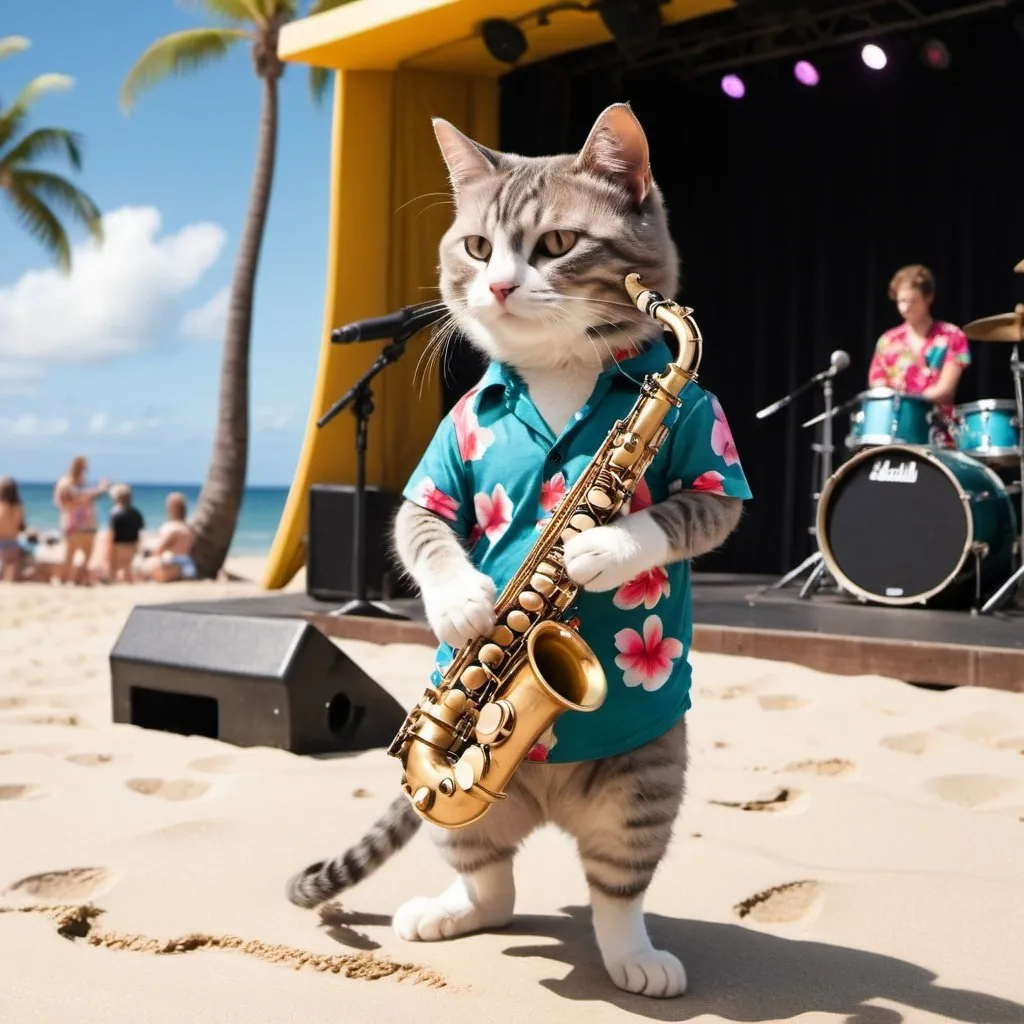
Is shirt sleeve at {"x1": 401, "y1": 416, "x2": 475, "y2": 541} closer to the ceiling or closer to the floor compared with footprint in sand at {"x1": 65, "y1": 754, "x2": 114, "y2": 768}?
closer to the ceiling

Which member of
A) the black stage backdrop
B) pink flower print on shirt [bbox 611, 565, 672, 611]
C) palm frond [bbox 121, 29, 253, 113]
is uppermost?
palm frond [bbox 121, 29, 253, 113]

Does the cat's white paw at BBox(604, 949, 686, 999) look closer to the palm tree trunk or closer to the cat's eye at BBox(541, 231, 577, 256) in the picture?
the cat's eye at BBox(541, 231, 577, 256)

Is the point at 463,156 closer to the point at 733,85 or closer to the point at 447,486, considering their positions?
the point at 447,486

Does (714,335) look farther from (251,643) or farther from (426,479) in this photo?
(426,479)

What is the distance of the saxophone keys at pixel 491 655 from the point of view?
1.57 m

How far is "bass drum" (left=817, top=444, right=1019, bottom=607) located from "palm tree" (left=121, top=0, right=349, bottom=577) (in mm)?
8299

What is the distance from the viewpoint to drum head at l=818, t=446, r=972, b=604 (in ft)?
16.2

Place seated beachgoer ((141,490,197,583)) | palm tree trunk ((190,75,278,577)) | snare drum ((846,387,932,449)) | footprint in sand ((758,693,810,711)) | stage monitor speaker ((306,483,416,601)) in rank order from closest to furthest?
footprint in sand ((758,693,810,711)) < snare drum ((846,387,932,449)) < stage monitor speaker ((306,483,416,601)) < seated beachgoer ((141,490,197,583)) < palm tree trunk ((190,75,278,577))

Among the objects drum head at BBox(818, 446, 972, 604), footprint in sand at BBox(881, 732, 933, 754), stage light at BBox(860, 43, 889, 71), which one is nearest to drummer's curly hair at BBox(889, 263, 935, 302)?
drum head at BBox(818, 446, 972, 604)

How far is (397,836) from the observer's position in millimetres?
1882

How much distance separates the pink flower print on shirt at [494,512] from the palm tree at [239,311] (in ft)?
35.4

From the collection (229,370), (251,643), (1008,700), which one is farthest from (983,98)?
(229,370)

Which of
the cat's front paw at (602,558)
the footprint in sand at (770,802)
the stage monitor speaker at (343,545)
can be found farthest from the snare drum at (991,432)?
the cat's front paw at (602,558)

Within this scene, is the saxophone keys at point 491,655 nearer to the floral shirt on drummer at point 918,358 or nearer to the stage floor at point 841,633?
the stage floor at point 841,633
